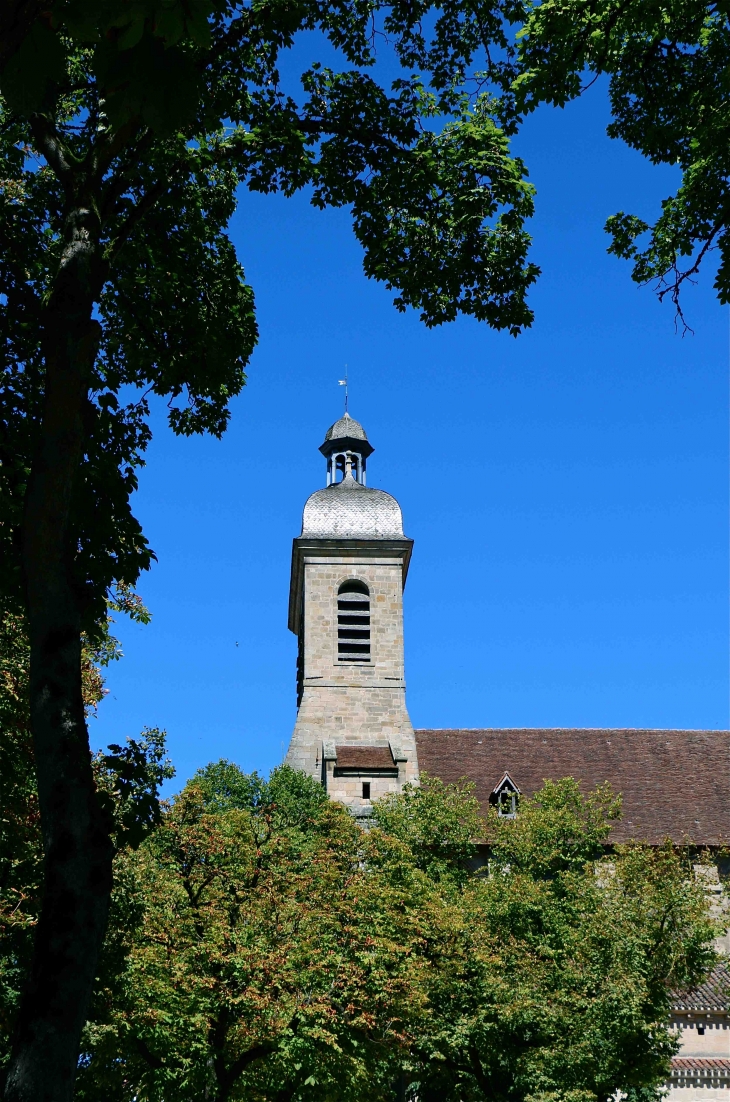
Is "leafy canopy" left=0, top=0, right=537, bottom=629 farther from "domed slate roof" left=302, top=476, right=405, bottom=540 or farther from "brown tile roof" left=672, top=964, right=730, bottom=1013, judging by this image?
"domed slate roof" left=302, top=476, right=405, bottom=540

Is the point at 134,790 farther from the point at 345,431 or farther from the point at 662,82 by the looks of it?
the point at 345,431

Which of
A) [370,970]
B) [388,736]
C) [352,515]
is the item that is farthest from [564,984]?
[352,515]

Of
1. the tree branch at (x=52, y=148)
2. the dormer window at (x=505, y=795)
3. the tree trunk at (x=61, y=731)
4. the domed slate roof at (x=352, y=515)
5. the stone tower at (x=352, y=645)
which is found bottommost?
the tree trunk at (x=61, y=731)

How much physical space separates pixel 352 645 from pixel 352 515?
4164 mm

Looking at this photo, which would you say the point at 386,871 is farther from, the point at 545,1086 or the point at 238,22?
the point at 238,22

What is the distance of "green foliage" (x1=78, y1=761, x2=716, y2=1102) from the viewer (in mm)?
17609

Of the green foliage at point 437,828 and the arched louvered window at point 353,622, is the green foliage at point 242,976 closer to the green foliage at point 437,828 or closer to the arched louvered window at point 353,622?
the green foliage at point 437,828

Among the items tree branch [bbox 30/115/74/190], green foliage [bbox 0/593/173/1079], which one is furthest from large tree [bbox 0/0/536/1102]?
green foliage [bbox 0/593/173/1079]

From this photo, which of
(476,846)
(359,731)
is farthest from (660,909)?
(359,731)

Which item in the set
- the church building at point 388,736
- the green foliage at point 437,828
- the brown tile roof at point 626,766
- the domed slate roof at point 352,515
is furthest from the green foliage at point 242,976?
the domed slate roof at point 352,515

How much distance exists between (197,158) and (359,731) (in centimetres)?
2783

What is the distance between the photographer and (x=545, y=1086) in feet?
66.6

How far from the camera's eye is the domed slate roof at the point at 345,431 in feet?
135

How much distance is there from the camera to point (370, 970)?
63.1ft
